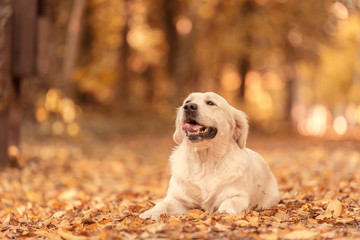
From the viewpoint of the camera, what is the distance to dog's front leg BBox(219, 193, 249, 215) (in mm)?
4750

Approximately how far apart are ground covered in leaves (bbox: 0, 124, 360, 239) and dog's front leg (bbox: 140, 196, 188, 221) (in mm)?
134

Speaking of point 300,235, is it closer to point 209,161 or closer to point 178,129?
point 209,161

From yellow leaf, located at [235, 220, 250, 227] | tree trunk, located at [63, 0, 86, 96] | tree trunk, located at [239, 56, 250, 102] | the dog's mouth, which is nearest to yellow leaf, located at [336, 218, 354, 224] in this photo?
yellow leaf, located at [235, 220, 250, 227]

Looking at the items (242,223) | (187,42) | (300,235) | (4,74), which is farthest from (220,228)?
(187,42)

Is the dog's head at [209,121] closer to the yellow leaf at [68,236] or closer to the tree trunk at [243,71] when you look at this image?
the yellow leaf at [68,236]

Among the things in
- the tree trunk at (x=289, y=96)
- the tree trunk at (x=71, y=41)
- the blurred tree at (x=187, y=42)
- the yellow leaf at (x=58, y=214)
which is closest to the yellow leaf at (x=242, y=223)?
the yellow leaf at (x=58, y=214)

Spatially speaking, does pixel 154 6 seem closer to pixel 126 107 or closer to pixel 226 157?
pixel 126 107

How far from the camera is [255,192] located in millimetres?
5426

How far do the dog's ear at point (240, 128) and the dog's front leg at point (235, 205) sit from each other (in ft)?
1.87

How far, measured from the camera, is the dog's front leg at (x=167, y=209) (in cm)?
478

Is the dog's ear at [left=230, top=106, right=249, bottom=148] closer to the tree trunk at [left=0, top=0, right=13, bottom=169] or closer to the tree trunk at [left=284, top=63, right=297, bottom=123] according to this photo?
the tree trunk at [left=0, top=0, right=13, bottom=169]

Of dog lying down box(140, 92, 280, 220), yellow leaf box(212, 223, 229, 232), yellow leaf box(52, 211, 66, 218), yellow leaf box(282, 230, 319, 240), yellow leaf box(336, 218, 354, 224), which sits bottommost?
yellow leaf box(52, 211, 66, 218)

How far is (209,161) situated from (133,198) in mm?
2332

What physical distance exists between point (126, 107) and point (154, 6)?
211 inches
